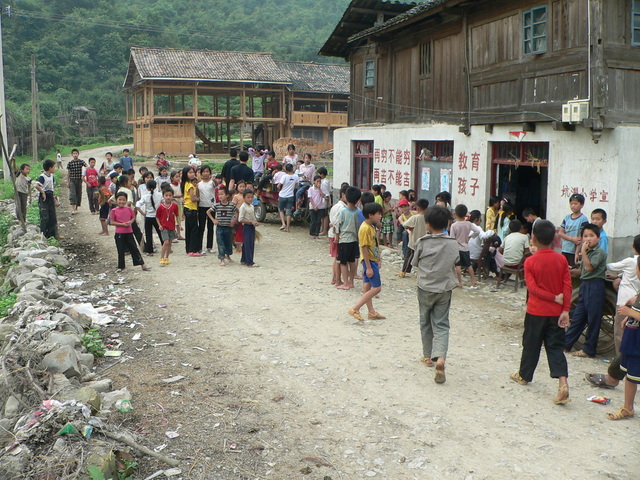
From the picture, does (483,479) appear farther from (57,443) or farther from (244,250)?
(244,250)

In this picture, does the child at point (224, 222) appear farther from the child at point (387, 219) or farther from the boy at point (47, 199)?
the boy at point (47, 199)

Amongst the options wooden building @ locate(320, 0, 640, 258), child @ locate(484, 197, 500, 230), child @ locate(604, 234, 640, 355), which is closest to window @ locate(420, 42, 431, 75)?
wooden building @ locate(320, 0, 640, 258)

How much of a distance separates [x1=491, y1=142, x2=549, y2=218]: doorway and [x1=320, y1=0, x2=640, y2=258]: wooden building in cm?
2

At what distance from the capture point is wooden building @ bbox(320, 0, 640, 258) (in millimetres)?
9188

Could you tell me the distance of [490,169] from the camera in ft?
38.1

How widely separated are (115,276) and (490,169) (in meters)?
6.97

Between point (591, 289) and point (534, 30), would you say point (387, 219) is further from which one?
point (591, 289)

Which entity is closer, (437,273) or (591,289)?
(437,273)

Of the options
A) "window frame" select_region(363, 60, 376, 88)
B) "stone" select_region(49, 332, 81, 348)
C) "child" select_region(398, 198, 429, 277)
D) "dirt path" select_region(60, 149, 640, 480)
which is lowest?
"dirt path" select_region(60, 149, 640, 480)

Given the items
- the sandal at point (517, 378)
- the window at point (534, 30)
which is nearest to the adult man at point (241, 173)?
the window at point (534, 30)

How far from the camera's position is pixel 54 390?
4.91 meters

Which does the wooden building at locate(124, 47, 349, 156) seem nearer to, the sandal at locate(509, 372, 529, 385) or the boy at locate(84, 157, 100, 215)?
the boy at locate(84, 157, 100, 215)

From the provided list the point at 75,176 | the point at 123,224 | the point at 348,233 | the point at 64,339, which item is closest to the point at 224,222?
the point at 123,224

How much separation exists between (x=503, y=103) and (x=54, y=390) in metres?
9.11
